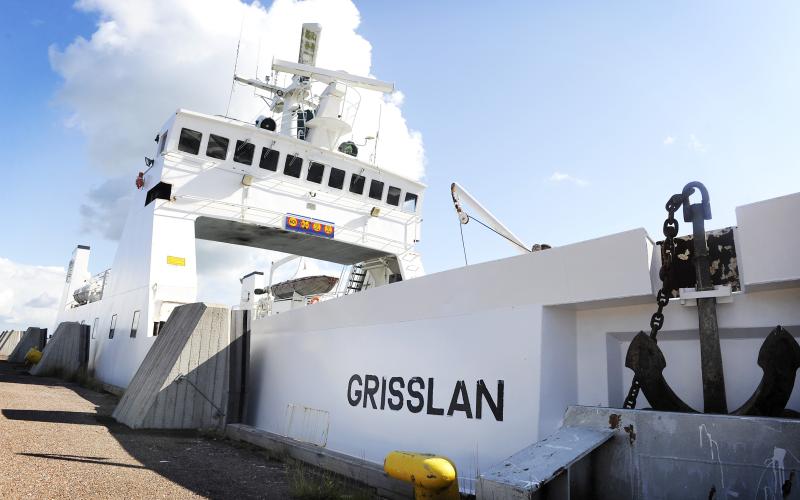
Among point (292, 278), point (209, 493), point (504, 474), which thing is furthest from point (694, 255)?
point (292, 278)

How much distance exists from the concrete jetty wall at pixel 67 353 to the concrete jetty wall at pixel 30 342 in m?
8.64

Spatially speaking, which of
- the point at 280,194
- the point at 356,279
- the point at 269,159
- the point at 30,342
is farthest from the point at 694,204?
the point at 30,342

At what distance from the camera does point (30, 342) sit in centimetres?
2402

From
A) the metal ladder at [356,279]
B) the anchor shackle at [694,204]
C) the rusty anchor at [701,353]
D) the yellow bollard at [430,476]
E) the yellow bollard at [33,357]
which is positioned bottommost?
the yellow bollard at [430,476]

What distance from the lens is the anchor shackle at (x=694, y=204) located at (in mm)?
3426

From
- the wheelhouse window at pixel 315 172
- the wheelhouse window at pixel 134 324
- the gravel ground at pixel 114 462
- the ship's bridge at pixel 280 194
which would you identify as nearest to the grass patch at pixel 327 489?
the gravel ground at pixel 114 462

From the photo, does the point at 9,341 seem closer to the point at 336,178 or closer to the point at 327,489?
the point at 336,178

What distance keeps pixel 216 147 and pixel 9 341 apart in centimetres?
3002

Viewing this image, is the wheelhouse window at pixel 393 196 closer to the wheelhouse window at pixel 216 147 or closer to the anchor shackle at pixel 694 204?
the wheelhouse window at pixel 216 147

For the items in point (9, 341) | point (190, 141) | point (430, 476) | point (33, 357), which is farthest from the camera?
point (9, 341)

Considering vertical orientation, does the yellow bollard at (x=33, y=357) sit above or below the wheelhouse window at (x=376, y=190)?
below

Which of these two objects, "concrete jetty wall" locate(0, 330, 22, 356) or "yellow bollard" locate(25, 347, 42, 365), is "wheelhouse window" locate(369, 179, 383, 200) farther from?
"concrete jetty wall" locate(0, 330, 22, 356)

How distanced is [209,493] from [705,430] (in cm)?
374

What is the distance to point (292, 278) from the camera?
15.9 meters
